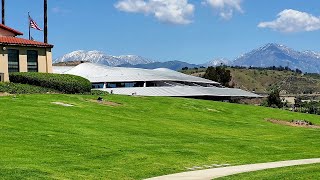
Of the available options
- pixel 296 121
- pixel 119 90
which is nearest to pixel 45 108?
pixel 296 121

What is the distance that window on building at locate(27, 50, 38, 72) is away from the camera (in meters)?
55.8

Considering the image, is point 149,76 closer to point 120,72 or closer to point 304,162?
point 120,72

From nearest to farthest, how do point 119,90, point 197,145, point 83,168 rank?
1. point 83,168
2. point 197,145
3. point 119,90

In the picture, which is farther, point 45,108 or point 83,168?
point 45,108

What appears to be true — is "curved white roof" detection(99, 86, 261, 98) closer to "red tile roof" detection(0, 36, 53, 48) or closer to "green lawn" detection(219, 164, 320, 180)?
"red tile roof" detection(0, 36, 53, 48)

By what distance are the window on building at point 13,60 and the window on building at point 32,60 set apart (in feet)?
5.40

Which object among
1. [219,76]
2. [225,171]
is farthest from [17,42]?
[219,76]

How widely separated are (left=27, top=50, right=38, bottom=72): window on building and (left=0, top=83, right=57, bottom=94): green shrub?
8.16m

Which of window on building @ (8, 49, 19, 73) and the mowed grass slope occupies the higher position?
window on building @ (8, 49, 19, 73)

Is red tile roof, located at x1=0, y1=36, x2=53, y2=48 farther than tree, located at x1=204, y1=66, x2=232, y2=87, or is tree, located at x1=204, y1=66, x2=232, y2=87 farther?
tree, located at x1=204, y1=66, x2=232, y2=87

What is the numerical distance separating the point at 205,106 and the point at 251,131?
43.5ft

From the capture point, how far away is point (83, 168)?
1800 centimetres

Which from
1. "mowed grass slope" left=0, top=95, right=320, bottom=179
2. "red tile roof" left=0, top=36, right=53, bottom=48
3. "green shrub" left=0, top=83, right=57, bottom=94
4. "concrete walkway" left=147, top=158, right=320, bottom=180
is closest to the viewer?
"concrete walkway" left=147, top=158, right=320, bottom=180

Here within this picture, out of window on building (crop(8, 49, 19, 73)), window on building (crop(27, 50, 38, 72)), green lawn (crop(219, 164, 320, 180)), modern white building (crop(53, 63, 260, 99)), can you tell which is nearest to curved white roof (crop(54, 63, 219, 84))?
modern white building (crop(53, 63, 260, 99))
